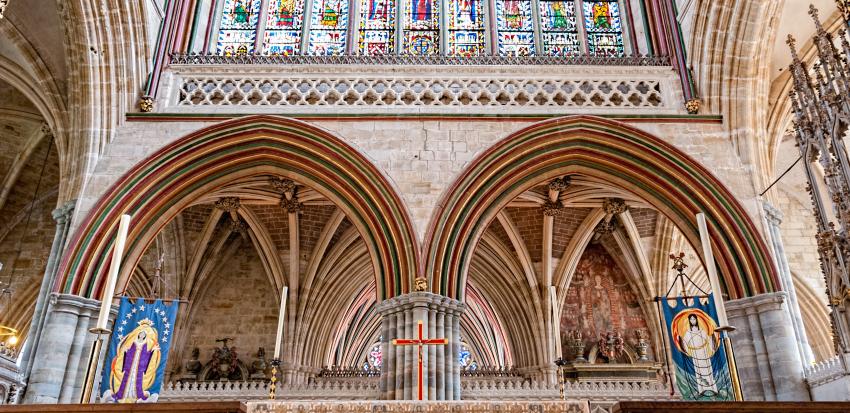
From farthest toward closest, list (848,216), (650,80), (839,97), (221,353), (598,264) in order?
1. (598,264)
2. (221,353)
3. (650,80)
4. (839,97)
5. (848,216)

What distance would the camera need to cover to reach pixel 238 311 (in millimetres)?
14938

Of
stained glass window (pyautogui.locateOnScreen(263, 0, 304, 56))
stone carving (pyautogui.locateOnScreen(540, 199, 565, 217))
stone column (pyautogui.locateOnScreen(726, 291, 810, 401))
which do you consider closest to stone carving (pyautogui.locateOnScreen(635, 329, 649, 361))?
stone carving (pyautogui.locateOnScreen(540, 199, 565, 217))

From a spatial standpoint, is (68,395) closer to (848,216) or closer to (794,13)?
(848,216)

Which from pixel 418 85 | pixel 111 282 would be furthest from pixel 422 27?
pixel 111 282

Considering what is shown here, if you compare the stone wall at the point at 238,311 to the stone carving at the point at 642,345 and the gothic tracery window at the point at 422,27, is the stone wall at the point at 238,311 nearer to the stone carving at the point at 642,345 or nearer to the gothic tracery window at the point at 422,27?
the gothic tracery window at the point at 422,27

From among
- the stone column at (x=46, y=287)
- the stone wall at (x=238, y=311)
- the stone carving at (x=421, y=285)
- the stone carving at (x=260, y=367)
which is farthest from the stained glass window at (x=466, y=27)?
the stone carving at (x=260, y=367)


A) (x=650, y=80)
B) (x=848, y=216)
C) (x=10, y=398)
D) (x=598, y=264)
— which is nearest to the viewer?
(x=848, y=216)

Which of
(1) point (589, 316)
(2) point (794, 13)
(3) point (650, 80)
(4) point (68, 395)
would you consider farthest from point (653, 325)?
(4) point (68, 395)

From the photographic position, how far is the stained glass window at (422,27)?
41.1 feet

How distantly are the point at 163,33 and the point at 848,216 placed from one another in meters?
10.8

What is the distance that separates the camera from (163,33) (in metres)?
11.4

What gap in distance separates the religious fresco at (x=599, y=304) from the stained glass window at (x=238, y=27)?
9.08 m

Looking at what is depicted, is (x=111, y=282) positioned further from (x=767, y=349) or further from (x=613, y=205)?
(x=613, y=205)

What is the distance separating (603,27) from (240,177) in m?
7.75
